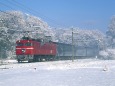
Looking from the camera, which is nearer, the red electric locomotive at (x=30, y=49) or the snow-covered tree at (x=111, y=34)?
the red electric locomotive at (x=30, y=49)

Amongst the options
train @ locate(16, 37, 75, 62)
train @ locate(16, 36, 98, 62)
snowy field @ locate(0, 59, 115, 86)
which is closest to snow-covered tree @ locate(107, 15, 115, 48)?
train @ locate(16, 36, 98, 62)

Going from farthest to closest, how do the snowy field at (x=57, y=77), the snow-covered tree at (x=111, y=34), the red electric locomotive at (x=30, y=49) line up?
the snow-covered tree at (x=111, y=34) → the red electric locomotive at (x=30, y=49) → the snowy field at (x=57, y=77)

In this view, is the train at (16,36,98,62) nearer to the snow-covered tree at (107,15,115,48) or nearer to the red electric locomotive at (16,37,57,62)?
the red electric locomotive at (16,37,57,62)

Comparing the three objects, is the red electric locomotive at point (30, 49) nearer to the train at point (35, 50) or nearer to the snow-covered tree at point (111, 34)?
the train at point (35, 50)

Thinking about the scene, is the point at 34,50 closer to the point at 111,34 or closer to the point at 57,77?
the point at 57,77

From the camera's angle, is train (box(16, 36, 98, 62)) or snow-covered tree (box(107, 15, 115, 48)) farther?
snow-covered tree (box(107, 15, 115, 48))

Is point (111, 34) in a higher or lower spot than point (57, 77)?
higher

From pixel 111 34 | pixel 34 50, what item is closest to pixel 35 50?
pixel 34 50

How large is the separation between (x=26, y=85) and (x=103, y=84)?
449cm

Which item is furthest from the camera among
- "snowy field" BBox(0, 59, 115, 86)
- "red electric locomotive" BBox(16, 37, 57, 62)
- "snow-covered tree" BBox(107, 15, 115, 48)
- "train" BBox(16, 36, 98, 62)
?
"snow-covered tree" BBox(107, 15, 115, 48)

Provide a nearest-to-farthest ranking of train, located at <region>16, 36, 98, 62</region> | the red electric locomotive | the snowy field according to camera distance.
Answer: the snowy field < the red electric locomotive < train, located at <region>16, 36, 98, 62</region>

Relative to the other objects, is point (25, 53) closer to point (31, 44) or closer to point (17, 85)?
point (31, 44)

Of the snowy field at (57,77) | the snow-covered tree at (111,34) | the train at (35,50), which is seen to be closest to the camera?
the snowy field at (57,77)

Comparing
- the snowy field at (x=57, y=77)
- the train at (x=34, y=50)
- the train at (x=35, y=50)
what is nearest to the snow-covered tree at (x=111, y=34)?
the train at (x=35, y=50)
